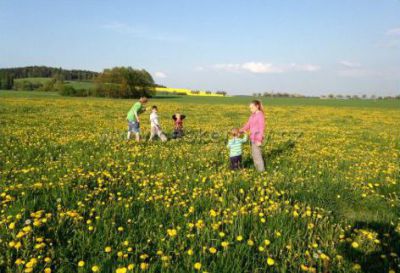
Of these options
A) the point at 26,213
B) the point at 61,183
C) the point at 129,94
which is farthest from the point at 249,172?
the point at 129,94

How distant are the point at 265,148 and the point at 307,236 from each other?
712 cm

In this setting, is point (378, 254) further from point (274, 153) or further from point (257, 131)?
point (274, 153)

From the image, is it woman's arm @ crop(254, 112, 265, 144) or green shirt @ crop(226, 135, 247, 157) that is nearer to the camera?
woman's arm @ crop(254, 112, 265, 144)

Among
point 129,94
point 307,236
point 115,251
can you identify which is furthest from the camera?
point 129,94

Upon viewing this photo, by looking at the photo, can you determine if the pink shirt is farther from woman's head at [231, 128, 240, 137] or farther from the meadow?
the meadow

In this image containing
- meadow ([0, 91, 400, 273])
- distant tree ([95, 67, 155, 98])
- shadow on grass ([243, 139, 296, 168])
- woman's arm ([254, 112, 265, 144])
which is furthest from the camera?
distant tree ([95, 67, 155, 98])

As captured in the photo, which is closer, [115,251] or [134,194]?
[115,251]

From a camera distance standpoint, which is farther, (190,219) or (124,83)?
(124,83)

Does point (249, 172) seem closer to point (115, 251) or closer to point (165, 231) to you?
point (165, 231)

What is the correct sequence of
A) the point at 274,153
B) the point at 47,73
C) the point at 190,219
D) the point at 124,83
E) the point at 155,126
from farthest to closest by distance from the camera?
the point at 47,73
the point at 124,83
the point at 155,126
the point at 274,153
the point at 190,219

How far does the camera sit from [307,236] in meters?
4.07

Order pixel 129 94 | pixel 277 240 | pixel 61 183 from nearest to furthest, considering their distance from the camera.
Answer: pixel 277 240 < pixel 61 183 < pixel 129 94

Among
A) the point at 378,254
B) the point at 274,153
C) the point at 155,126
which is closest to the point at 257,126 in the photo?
the point at 274,153

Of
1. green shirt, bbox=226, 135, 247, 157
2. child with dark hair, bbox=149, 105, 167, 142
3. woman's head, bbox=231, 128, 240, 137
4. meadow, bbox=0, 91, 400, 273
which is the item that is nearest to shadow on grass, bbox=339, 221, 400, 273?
meadow, bbox=0, 91, 400, 273
